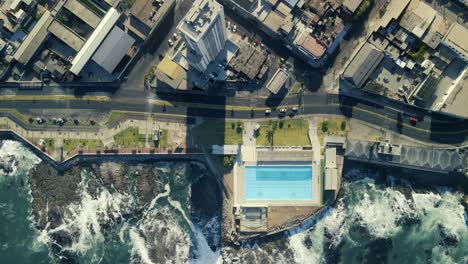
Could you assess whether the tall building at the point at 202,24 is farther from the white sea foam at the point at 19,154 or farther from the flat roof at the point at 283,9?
the white sea foam at the point at 19,154

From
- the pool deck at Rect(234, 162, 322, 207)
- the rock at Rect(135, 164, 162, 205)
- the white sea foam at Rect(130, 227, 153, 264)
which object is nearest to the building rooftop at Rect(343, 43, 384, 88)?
the pool deck at Rect(234, 162, 322, 207)

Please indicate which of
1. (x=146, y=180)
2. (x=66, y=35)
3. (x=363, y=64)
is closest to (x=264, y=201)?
(x=146, y=180)

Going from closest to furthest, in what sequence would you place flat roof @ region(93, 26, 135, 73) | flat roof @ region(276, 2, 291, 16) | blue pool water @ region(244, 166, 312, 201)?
flat roof @ region(276, 2, 291, 16), flat roof @ region(93, 26, 135, 73), blue pool water @ region(244, 166, 312, 201)

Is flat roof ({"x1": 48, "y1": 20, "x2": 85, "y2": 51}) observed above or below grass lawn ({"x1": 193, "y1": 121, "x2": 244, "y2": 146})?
above

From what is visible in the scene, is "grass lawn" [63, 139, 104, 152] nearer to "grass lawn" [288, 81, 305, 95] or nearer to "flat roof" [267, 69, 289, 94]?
"flat roof" [267, 69, 289, 94]

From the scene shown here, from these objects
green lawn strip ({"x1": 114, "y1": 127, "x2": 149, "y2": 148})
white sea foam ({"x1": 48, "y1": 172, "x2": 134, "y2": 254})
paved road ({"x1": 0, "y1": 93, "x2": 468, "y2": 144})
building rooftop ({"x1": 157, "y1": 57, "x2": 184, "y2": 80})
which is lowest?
white sea foam ({"x1": 48, "y1": 172, "x2": 134, "y2": 254})

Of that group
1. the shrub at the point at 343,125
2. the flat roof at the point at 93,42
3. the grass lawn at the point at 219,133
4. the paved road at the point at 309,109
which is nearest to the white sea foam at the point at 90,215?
the paved road at the point at 309,109

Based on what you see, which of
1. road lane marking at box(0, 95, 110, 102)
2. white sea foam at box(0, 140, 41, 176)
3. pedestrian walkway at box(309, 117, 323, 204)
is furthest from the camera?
white sea foam at box(0, 140, 41, 176)

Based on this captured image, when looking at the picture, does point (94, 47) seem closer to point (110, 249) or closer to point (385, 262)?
point (110, 249)
